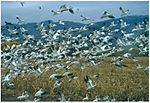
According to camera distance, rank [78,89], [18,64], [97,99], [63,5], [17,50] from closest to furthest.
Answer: [97,99]
[78,89]
[63,5]
[18,64]
[17,50]

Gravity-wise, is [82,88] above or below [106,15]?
below

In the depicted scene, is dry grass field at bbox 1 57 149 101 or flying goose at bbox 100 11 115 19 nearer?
dry grass field at bbox 1 57 149 101

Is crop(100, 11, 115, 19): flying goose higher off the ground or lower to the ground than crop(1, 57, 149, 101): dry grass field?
higher

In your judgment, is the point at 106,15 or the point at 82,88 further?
the point at 106,15

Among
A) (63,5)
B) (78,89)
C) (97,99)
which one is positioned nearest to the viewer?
(97,99)

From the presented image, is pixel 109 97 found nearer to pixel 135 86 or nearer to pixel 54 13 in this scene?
pixel 135 86

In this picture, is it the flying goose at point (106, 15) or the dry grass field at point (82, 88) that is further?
the flying goose at point (106, 15)

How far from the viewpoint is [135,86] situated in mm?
11688

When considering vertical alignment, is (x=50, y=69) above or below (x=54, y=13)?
below

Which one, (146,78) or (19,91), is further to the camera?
(146,78)

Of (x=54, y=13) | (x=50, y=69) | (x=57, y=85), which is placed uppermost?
(x=54, y=13)

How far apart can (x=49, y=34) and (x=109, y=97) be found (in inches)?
418

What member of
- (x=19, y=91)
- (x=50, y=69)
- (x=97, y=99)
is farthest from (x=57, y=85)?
(x=50, y=69)

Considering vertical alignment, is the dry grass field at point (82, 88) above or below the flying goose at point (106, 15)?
below
